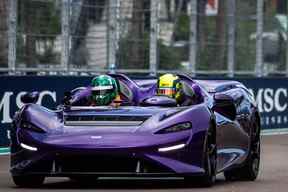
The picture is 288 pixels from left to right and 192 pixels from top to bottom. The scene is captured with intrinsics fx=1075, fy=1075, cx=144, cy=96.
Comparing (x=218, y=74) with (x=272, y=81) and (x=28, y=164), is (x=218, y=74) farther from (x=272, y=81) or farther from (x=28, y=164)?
(x=28, y=164)

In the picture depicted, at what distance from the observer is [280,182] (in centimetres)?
1108

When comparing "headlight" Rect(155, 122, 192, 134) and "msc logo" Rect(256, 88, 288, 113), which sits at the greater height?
"headlight" Rect(155, 122, 192, 134)

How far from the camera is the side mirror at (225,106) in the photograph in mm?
10586

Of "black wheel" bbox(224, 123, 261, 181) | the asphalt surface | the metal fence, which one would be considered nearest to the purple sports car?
the asphalt surface

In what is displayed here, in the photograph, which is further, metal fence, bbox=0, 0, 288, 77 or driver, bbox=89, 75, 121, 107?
metal fence, bbox=0, 0, 288, 77

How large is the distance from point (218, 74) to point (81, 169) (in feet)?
47.1

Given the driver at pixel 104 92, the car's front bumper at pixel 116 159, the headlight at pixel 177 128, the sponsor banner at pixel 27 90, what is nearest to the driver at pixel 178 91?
the driver at pixel 104 92

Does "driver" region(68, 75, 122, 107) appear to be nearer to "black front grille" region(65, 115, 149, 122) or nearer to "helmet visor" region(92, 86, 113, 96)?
"helmet visor" region(92, 86, 113, 96)

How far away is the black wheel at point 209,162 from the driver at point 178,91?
0.64 meters

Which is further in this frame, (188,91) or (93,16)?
(93,16)

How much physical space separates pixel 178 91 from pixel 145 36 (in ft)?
34.9

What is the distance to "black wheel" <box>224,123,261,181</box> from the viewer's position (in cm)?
1130

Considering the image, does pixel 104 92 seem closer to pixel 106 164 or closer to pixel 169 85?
pixel 169 85

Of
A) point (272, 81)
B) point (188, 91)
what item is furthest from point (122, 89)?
point (272, 81)
